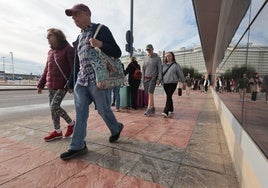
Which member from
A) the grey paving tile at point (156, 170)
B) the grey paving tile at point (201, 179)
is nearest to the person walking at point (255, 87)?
the grey paving tile at point (201, 179)

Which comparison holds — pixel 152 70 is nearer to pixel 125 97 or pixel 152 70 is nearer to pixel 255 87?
pixel 125 97

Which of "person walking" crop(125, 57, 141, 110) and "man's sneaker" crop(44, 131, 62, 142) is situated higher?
"person walking" crop(125, 57, 141, 110)

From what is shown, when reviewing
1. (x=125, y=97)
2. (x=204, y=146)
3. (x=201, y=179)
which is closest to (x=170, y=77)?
(x=125, y=97)

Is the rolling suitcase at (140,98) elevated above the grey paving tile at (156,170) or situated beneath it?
elevated above

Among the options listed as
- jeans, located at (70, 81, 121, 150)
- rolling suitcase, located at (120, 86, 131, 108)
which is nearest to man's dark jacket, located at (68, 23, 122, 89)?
jeans, located at (70, 81, 121, 150)

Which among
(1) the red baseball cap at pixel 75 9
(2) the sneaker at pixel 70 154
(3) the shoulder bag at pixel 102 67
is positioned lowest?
(2) the sneaker at pixel 70 154

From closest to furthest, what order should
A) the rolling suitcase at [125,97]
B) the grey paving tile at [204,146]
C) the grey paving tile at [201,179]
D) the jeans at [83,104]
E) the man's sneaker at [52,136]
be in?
the grey paving tile at [201,179]
the jeans at [83,104]
the grey paving tile at [204,146]
the man's sneaker at [52,136]
the rolling suitcase at [125,97]

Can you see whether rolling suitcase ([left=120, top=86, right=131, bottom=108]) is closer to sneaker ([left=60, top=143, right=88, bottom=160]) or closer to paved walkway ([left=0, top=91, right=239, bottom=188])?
paved walkway ([left=0, top=91, right=239, bottom=188])

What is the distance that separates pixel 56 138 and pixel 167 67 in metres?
3.44

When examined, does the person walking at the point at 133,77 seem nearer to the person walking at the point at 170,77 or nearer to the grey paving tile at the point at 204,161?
the person walking at the point at 170,77

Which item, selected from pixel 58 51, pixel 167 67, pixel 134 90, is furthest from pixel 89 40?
pixel 134 90

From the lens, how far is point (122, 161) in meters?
2.55

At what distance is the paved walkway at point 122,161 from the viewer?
82.1 inches

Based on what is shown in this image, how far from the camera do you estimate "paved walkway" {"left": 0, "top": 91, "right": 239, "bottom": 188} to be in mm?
2086
